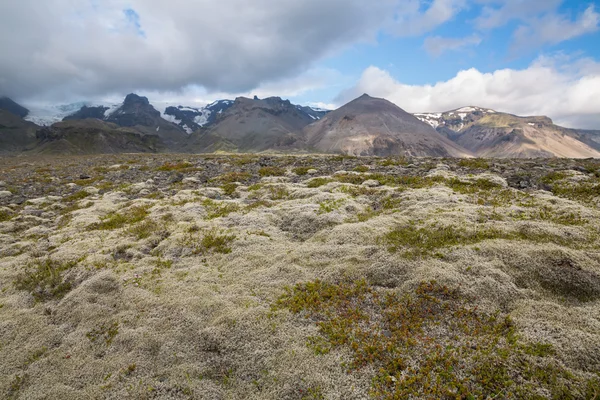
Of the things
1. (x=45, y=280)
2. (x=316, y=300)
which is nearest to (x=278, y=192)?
(x=316, y=300)

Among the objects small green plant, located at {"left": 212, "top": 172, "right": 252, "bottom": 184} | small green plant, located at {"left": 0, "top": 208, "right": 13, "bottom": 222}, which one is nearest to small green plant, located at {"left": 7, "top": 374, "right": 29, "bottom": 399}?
small green plant, located at {"left": 0, "top": 208, "right": 13, "bottom": 222}

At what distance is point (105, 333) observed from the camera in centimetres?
1158

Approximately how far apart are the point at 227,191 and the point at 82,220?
11.7 metres

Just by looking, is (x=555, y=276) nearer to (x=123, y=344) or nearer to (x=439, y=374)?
(x=439, y=374)

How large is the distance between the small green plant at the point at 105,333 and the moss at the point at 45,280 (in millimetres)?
4021

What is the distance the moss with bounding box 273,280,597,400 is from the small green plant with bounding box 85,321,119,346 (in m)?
6.23

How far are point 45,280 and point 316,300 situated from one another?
45.6 feet

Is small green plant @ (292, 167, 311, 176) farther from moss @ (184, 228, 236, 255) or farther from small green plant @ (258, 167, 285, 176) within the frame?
moss @ (184, 228, 236, 255)

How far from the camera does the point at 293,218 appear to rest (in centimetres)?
2066

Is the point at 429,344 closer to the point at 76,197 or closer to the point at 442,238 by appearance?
the point at 442,238

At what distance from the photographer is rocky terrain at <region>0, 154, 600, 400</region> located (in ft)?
29.7

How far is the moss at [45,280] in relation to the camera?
14336 mm

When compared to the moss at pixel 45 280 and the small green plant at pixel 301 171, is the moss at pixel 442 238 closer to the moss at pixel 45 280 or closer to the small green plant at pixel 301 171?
the moss at pixel 45 280

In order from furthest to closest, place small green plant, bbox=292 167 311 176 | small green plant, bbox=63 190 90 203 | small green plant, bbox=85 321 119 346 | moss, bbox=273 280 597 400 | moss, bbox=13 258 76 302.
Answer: small green plant, bbox=292 167 311 176 < small green plant, bbox=63 190 90 203 < moss, bbox=13 258 76 302 < small green plant, bbox=85 321 119 346 < moss, bbox=273 280 597 400
